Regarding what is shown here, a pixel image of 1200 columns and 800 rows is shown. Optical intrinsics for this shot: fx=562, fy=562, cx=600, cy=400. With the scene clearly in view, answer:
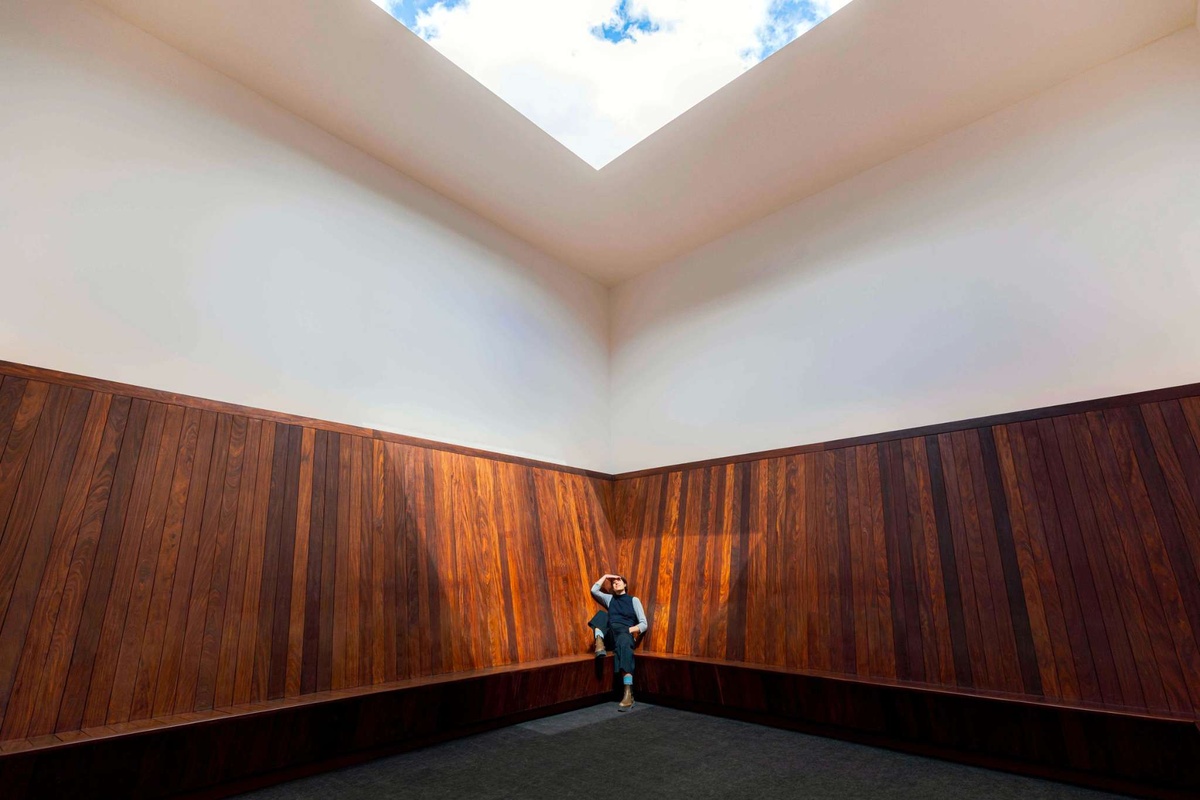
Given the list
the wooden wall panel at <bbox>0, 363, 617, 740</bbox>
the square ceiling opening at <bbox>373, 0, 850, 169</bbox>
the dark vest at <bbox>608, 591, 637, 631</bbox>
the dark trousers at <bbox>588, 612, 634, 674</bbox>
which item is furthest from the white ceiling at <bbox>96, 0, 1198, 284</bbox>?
the dark trousers at <bbox>588, 612, 634, 674</bbox>

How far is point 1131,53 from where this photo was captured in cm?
303

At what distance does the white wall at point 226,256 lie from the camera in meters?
2.47

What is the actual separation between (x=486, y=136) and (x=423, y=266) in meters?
0.95

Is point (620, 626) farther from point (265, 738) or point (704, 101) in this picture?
point (704, 101)

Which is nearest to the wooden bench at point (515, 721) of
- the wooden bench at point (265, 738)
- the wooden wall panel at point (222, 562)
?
the wooden bench at point (265, 738)

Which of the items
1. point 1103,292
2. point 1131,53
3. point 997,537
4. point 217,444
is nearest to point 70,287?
point 217,444

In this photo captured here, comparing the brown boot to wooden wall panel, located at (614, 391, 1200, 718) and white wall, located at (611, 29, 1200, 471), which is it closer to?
wooden wall panel, located at (614, 391, 1200, 718)

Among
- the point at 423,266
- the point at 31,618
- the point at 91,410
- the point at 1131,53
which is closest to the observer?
the point at 31,618

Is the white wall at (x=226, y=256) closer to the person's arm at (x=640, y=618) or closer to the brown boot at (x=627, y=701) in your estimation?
the person's arm at (x=640, y=618)

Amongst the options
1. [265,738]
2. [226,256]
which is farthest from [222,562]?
[226,256]

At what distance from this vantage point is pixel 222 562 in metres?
2.44

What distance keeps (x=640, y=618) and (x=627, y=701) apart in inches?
19.8

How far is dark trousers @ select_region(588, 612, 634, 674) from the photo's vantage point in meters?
3.46

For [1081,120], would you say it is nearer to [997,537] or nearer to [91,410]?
Answer: [997,537]
